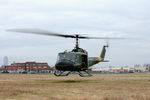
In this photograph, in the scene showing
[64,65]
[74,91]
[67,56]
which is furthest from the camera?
[67,56]

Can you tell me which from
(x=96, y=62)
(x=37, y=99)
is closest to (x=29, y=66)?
(x=96, y=62)

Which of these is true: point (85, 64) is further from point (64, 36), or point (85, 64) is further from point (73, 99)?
point (73, 99)

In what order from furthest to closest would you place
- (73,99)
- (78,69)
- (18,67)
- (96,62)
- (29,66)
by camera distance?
(18,67)
(29,66)
(96,62)
(78,69)
(73,99)

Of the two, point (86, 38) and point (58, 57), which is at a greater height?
point (86, 38)

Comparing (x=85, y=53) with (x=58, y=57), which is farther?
(x=85, y=53)

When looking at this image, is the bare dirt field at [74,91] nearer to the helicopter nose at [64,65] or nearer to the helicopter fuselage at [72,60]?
the helicopter nose at [64,65]

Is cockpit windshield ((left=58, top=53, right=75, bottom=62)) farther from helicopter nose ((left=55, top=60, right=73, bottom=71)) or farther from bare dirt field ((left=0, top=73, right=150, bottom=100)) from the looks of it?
bare dirt field ((left=0, top=73, right=150, bottom=100))

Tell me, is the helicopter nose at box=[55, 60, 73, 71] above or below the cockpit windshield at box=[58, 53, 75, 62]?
below

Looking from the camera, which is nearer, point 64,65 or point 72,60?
point 64,65

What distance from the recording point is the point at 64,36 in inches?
1134

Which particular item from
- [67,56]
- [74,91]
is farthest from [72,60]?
[74,91]

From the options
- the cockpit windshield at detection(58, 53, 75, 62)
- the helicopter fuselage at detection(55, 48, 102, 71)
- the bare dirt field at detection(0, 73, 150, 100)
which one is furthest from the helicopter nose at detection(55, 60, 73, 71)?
the bare dirt field at detection(0, 73, 150, 100)

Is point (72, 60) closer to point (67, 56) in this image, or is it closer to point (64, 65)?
point (67, 56)

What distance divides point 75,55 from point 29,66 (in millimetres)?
155423
